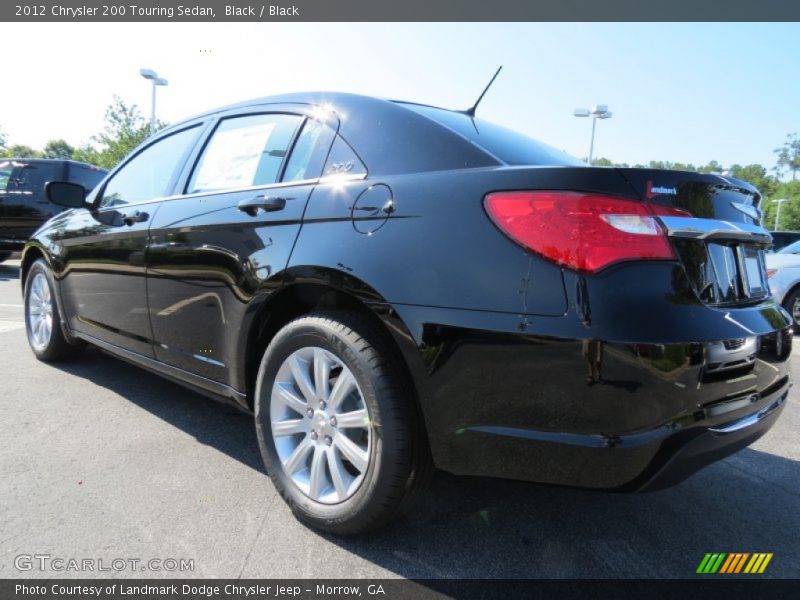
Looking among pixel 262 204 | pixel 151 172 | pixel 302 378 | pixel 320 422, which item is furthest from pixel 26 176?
pixel 320 422

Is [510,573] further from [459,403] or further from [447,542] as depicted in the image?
[459,403]

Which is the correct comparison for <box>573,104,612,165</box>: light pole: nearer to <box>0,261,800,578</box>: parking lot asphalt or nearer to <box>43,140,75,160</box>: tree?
<box>0,261,800,578</box>: parking lot asphalt

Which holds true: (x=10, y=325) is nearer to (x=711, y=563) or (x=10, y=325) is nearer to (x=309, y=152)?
(x=309, y=152)

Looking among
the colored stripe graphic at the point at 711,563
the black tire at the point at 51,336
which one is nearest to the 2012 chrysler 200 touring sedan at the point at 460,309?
the colored stripe graphic at the point at 711,563

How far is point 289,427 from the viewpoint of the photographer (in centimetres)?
214

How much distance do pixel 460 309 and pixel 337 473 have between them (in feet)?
2.63

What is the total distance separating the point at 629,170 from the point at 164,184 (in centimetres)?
253

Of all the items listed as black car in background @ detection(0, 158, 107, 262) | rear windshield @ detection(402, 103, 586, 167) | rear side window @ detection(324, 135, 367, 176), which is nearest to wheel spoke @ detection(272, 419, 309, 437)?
rear side window @ detection(324, 135, 367, 176)

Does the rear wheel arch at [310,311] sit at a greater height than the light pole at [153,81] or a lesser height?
lesser

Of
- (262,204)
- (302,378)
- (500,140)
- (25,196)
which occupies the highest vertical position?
(500,140)

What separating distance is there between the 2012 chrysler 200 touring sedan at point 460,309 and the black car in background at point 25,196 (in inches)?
358

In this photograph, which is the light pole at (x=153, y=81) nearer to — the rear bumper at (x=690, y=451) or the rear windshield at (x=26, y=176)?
the rear windshield at (x=26, y=176)

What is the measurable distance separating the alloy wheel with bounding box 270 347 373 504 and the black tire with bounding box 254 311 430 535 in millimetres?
41

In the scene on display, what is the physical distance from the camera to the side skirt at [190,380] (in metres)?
2.43
